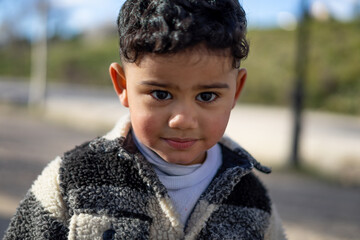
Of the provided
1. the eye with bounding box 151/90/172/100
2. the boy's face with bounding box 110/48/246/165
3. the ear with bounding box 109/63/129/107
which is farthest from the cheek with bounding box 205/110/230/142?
the ear with bounding box 109/63/129/107

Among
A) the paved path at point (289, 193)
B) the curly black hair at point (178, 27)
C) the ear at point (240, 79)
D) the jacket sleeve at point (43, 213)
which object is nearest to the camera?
the curly black hair at point (178, 27)

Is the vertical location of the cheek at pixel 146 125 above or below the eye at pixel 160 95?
below

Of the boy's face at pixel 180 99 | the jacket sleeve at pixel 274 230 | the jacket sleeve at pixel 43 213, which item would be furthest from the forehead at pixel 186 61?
the jacket sleeve at pixel 274 230

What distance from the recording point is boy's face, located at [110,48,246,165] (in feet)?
3.84

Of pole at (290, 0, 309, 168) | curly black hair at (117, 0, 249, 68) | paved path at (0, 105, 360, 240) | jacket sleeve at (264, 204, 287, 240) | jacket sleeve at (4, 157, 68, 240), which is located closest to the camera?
curly black hair at (117, 0, 249, 68)

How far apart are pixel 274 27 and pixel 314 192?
11.7 meters

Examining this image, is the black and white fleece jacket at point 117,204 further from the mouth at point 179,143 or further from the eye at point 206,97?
the eye at point 206,97

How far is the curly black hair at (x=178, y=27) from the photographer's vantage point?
1149mm

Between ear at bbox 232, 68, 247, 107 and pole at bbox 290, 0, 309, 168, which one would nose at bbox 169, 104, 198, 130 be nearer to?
ear at bbox 232, 68, 247, 107

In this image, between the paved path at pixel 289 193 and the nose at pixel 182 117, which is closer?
the nose at pixel 182 117

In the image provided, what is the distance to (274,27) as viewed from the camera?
1534 cm

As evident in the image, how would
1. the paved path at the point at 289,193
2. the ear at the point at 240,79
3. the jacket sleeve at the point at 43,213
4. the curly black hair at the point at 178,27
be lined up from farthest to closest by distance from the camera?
the paved path at the point at 289,193, the ear at the point at 240,79, the jacket sleeve at the point at 43,213, the curly black hair at the point at 178,27

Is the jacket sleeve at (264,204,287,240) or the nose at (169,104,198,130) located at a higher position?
the nose at (169,104,198,130)

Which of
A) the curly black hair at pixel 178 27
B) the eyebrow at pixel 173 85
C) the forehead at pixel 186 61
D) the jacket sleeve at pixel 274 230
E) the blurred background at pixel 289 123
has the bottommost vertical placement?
the blurred background at pixel 289 123
